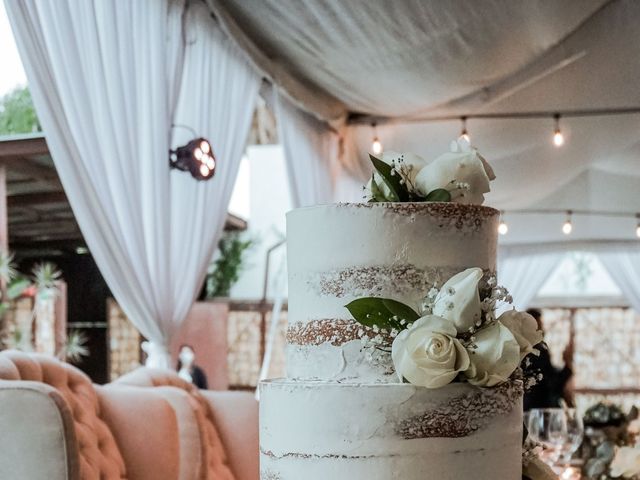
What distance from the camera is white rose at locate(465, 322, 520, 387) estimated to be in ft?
4.09

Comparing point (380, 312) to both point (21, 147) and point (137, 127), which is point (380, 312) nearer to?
point (137, 127)

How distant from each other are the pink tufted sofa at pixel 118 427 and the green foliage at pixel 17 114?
3.83 feet

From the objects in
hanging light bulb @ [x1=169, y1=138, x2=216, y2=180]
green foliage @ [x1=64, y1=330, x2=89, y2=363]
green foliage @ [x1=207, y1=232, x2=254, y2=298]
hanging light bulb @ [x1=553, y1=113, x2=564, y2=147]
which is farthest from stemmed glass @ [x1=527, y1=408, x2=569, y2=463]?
green foliage @ [x1=207, y1=232, x2=254, y2=298]

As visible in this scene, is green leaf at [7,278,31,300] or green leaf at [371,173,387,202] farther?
green leaf at [7,278,31,300]

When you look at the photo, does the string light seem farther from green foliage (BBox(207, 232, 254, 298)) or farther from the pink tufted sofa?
the pink tufted sofa

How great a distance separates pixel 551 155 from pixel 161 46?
2.97m

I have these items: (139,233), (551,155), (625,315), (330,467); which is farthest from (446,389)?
(625,315)

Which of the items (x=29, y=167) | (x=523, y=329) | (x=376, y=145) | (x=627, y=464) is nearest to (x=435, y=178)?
(x=523, y=329)

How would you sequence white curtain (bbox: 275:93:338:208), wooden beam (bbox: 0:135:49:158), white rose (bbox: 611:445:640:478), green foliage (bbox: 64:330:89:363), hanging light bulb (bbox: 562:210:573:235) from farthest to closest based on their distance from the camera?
hanging light bulb (bbox: 562:210:573:235), white curtain (bbox: 275:93:338:208), green foliage (bbox: 64:330:89:363), wooden beam (bbox: 0:135:49:158), white rose (bbox: 611:445:640:478)

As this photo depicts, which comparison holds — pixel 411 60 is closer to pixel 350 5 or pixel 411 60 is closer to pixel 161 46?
pixel 350 5

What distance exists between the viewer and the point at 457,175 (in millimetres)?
1441

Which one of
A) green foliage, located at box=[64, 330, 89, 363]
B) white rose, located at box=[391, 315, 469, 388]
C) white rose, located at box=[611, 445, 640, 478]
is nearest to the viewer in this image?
white rose, located at box=[391, 315, 469, 388]

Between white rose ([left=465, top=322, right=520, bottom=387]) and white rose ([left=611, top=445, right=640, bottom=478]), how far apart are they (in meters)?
0.82

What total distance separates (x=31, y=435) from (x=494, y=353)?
1.42 m
